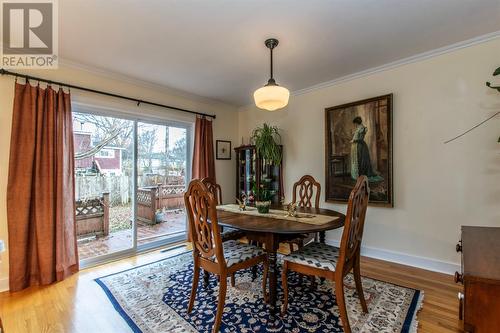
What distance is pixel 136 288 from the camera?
2.41 meters

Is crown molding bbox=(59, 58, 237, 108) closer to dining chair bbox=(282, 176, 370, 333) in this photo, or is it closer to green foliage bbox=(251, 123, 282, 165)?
green foliage bbox=(251, 123, 282, 165)

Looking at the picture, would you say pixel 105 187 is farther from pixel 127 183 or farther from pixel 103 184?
pixel 127 183

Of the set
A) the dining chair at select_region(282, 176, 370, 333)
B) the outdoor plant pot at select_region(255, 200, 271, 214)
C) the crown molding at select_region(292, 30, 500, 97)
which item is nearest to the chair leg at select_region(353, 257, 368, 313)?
the dining chair at select_region(282, 176, 370, 333)

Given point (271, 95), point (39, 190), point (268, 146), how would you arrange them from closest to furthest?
point (271, 95) < point (39, 190) < point (268, 146)

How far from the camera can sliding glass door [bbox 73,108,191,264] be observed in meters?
3.15

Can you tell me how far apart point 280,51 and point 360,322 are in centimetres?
260

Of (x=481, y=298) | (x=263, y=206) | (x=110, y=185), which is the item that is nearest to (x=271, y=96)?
(x=263, y=206)

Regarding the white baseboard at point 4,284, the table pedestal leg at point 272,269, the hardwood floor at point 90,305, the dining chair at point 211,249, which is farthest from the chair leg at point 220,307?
the white baseboard at point 4,284

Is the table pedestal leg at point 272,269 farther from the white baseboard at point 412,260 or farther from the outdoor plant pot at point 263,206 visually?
the white baseboard at point 412,260

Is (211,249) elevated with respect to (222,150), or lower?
lower

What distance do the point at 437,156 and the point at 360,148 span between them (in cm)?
82

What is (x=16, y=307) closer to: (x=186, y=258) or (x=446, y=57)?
(x=186, y=258)

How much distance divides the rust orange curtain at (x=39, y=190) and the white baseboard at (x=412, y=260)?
3.66 meters

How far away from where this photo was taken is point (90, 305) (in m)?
2.13
